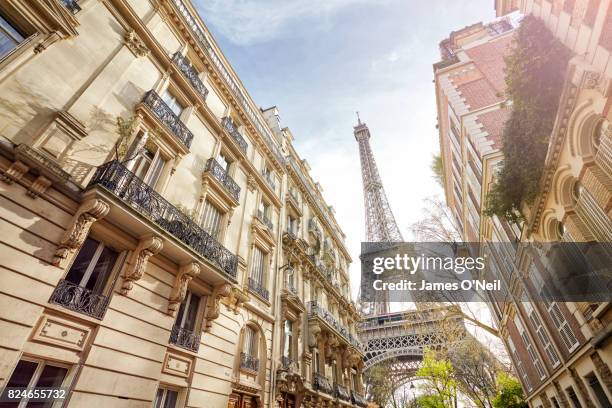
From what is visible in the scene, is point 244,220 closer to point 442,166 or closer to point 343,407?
point 343,407

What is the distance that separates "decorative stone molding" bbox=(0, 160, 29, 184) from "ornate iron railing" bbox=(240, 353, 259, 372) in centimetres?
844

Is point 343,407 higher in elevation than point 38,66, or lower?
lower

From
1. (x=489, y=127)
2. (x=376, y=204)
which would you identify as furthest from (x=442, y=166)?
(x=376, y=204)

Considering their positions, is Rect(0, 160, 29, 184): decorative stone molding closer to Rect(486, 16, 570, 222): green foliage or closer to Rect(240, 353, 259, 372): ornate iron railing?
Rect(240, 353, 259, 372): ornate iron railing

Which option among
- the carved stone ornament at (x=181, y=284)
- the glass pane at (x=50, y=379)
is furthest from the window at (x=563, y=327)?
the glass pane at (x=50, y=379)

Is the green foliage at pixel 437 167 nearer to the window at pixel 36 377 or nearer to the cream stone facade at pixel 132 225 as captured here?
the cream stone facade at pixel 132 225

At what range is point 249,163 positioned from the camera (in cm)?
1499

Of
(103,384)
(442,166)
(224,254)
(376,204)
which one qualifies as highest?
(376,204)

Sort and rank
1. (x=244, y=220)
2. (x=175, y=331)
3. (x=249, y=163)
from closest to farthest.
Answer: (x=175, y=331) → (x=244, y=220) → (x=249, y=163)

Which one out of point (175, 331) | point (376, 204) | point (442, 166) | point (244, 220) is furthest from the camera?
point (376, 204)

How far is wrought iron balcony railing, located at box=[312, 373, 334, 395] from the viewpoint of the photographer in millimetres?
14917

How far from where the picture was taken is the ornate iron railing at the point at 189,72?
11582mm

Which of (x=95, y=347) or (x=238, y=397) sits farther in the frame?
(x=238, y=397)

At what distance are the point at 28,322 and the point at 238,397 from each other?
701 cm
